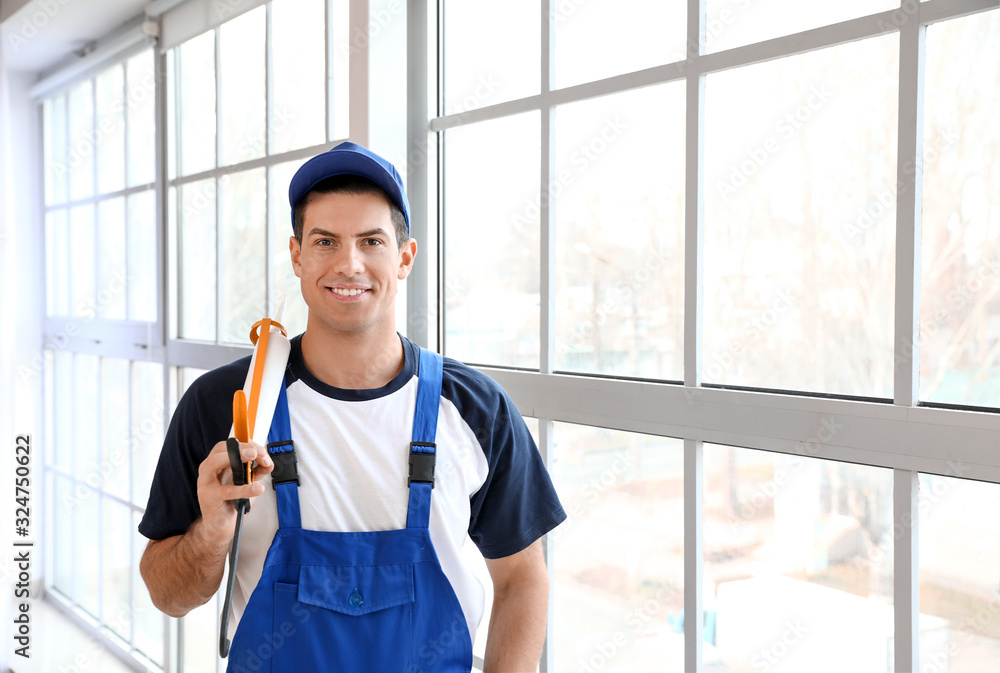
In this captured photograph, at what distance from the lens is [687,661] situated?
1229mm

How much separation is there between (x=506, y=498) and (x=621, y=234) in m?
0.51

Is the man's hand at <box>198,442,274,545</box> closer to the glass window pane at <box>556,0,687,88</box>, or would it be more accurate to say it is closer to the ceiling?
the glass window pane at <box>556,0,687,88</box>

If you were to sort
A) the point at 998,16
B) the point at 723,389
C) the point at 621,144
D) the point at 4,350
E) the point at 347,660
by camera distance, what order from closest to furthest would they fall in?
1. the point at 998,16
2. the point at 347,660
3. the point at 723,389
4. the point at 621,144
5. the point at 4,350

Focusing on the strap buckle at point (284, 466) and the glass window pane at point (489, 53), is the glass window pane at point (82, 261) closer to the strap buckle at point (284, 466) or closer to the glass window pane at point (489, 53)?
the glass window pane at point (489, 53)

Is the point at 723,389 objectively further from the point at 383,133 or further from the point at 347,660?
the point at 383,133

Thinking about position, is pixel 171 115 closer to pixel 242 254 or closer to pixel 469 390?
pixel 242 254

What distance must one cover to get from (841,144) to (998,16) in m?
0.22

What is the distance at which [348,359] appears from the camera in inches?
45.1

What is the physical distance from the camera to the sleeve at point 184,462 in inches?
42.6

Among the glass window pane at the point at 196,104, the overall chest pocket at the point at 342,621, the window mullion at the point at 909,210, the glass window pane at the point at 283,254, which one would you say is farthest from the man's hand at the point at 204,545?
the glass window pane at the point at 196,104

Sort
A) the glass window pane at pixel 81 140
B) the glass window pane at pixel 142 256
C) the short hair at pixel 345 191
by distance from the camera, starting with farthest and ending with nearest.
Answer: the glass window pane at pixel 81 140 < the glass window pane at pixel 142 256 < the short hair at pixel 345 191

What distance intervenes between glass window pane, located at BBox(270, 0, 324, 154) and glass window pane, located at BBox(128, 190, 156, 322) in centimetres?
87

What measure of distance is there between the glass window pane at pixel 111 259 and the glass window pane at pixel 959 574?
2790 mm

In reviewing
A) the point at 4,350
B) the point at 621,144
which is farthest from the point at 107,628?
the point at 621,144
